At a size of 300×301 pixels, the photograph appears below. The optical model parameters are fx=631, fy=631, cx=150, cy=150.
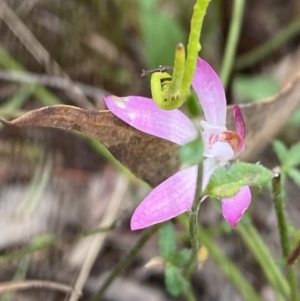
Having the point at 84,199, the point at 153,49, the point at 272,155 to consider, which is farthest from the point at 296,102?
the point at 84,199

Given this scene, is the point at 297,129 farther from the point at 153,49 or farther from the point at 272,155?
the point at 153,49

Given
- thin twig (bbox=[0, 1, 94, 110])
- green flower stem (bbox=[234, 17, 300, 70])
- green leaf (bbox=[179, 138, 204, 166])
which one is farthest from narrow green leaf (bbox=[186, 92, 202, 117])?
green flower stem (bbox=[234, 17, 300, 70])

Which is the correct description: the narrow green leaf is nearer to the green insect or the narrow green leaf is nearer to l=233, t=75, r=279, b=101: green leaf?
the green insect

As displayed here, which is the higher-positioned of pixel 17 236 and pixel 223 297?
pixel 17 236

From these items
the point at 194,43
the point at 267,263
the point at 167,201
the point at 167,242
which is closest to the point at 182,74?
the point at 194,43

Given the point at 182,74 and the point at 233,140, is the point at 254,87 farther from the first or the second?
Result: the point at 182,74

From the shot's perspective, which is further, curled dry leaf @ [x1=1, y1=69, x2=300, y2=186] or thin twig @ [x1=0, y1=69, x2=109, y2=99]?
thin twig @ [x1=0, y1=69, x2=109, y2=99]
